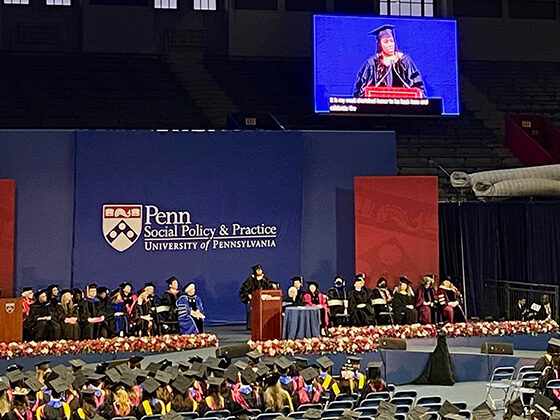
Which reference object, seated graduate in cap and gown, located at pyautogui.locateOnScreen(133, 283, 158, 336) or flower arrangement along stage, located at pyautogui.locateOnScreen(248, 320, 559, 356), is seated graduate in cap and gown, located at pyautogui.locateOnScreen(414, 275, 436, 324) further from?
seated graduate in cap and gown, located at pyautogui.locateOnScreen(133, 283, 158, 336)

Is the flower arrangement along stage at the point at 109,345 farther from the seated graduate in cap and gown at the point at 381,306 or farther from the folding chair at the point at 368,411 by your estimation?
the folding chair at the point at 368,411

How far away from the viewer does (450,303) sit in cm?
1608

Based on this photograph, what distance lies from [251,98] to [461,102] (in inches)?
216

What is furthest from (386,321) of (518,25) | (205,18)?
(518,25)

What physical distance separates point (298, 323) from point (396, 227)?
4352mm

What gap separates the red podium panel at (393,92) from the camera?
2119 cm

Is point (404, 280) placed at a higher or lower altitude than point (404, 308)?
higher

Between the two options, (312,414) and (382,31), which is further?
(382,31)

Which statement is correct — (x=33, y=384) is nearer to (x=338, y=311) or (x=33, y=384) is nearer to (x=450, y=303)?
(x=338, y=311)

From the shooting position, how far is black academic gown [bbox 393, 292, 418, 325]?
15680mm

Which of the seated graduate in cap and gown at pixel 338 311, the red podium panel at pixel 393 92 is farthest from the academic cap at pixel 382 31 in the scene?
the seated graduate in cap and gown at pixel 338 311

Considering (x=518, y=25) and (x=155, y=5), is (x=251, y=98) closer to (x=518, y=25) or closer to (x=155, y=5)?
(x=155, y=5)

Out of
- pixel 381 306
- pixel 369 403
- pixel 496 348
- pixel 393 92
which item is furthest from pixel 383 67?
pixel 369 403

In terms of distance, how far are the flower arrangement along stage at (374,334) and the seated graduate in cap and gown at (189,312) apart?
4.92ft
